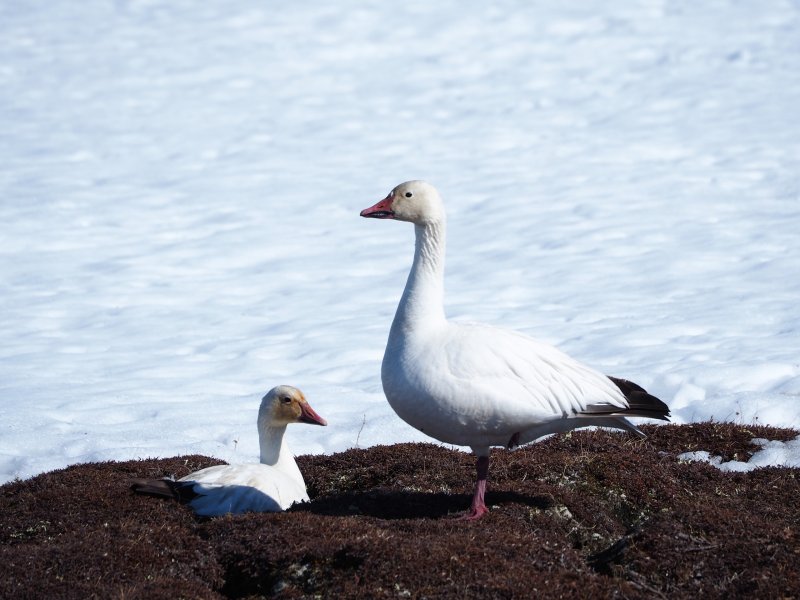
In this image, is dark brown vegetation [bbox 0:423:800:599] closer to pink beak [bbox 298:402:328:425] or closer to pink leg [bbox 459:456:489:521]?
pink leg [bbox 459:456:489:521]

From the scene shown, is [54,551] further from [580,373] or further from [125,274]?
[125,274]

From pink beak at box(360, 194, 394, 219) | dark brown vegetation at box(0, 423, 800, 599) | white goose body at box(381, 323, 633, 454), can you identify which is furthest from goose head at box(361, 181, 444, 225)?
dark brown vegetation at box(0, 423, 800, 599)

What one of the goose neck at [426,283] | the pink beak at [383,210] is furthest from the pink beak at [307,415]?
the pink beak at [383,210]

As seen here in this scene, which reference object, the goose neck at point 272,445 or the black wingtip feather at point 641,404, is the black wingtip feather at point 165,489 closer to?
the goose neck at point 272,445

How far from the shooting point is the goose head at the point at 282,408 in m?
10.9

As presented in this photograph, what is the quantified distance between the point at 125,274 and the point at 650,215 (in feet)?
52.2

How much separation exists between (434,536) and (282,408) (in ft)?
12.0

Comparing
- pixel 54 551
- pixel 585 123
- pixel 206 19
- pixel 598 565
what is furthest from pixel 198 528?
pixel 206 19

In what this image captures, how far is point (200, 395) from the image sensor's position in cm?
1766

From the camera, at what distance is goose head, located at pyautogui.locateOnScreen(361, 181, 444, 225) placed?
9195 millimetres

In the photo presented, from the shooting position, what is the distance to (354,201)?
1388 inches

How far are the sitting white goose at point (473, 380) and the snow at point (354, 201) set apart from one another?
5252mm

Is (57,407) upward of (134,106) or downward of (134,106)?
downward

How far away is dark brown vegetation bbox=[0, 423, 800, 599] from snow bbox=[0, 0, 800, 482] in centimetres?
375
